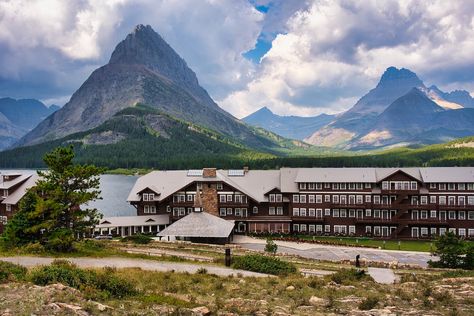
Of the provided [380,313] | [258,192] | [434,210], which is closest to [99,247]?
[380,313]

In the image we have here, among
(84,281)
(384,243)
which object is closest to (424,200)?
(384,243)

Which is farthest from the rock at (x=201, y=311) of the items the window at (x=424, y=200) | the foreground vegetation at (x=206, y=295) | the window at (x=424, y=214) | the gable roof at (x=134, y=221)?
the window at (x=424, y=214)

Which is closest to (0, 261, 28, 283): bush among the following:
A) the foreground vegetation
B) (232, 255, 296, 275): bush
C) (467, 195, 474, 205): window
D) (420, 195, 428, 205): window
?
the foreground vegetation

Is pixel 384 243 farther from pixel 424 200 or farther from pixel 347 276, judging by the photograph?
pixel 347 276

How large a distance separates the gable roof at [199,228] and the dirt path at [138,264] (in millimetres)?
27150

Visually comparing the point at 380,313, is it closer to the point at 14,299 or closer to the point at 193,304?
the point at 193,304

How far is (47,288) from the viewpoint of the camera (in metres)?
26.0

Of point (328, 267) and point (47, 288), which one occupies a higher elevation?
point (47, 288)

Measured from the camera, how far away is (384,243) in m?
82.1

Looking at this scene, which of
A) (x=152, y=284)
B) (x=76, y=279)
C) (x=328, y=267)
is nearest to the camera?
(x=76, y=279)

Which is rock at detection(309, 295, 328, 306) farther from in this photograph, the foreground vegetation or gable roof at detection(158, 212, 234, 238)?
gable roof at detection(158, 212, 234, 238)

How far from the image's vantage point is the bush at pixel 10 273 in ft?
93.0

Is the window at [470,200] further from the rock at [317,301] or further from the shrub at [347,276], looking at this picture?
the rock at [317,301]

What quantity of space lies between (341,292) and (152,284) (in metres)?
13.4
